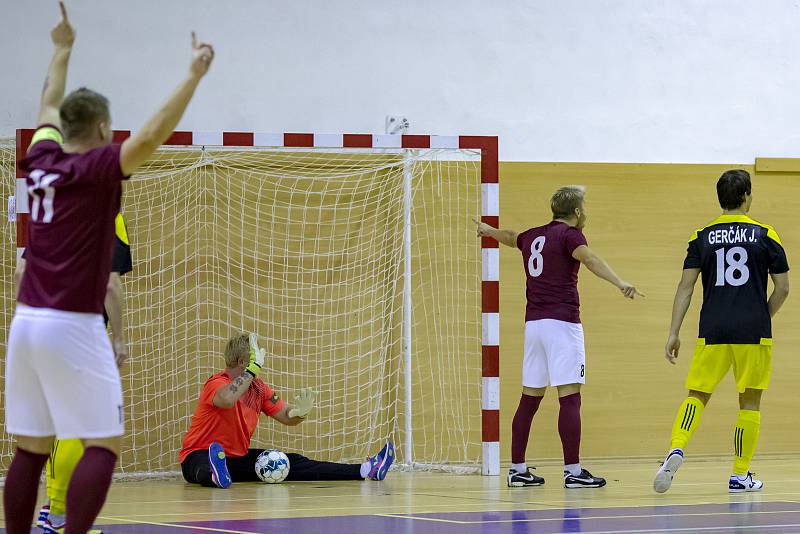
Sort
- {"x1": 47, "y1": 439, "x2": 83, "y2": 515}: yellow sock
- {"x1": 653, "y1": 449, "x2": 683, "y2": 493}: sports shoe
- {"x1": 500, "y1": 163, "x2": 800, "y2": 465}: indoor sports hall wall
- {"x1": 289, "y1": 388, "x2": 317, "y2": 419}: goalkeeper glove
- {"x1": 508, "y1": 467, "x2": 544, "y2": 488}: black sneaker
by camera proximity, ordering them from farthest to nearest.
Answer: {"x1": 500, "y1": 163, "x2": 800, "y2": 465}: indoor sports hall wall < {"x1": 289, "y1": 388, "x2": 317, "y2": 419}: goalkeeper glove < {"x1": 508, "y1": 467, "x2": 544, "y2": 488}: black sneaker < {"x1": 653, "y1": 449, "x2": 683, "y2": 493}: sports shoe < {"x1": 47, "y1": 439, "x2": 83, "y2": 515}: yellow sock

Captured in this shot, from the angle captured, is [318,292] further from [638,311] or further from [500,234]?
[638,311]

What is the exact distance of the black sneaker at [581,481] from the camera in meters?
7.71

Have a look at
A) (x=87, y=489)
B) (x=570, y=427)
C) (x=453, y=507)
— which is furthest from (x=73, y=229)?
(x=570, y=427)

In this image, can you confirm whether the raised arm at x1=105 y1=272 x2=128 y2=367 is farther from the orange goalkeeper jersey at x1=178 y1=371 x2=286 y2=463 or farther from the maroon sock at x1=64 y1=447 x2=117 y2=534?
the orange goalkeeper jersey at x1=178 y1=371 x2=286 y2=463

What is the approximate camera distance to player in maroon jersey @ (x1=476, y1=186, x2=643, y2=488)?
774cm

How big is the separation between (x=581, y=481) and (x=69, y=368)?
471 cm

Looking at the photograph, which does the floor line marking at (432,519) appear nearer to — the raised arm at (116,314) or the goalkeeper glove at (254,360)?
the raised arm at (116,314)

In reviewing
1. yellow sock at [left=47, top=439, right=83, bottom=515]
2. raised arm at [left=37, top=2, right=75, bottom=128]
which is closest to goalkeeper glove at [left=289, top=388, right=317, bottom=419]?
yellow sock at [left=47, top=439, right=83, bottom=515]

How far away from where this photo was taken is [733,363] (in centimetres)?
735

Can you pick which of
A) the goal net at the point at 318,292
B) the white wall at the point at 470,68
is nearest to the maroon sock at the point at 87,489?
the goal net at the point at 318,292

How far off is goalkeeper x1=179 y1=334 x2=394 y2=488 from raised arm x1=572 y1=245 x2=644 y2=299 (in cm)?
191

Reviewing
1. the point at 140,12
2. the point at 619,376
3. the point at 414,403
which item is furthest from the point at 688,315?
the point at 140,12

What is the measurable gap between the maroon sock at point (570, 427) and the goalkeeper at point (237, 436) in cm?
123

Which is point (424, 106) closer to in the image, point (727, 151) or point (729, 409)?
point (727, 151)
